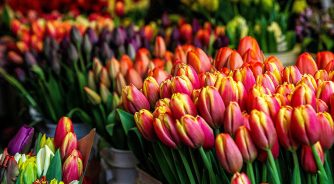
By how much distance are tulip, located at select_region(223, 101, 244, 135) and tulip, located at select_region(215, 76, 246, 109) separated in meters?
0.04

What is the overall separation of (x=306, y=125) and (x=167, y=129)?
0.72 feet

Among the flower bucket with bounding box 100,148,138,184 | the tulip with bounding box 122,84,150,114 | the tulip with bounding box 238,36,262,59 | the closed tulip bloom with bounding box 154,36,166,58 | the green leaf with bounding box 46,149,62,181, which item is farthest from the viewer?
the closed tulip bloom with bounding box 154,36,166,58

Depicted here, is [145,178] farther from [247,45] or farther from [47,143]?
[247,45]

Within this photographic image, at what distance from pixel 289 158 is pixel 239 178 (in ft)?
0.37

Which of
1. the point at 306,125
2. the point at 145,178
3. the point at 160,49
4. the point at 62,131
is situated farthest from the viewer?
the point at 160,49

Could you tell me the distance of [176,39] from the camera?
1.88m

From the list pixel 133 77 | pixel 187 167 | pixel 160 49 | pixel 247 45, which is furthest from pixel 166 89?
pixel 160 49

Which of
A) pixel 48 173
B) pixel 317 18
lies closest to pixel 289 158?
pixel 48 173

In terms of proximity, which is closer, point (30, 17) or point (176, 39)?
point (176, 39)

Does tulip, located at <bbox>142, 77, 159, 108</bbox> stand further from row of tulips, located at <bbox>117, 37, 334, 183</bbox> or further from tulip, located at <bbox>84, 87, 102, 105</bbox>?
tulip, located at <bbox>84, 87, 102, 105</bbox>

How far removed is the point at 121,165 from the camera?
137 cm

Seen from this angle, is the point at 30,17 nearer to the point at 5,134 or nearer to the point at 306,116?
the point at 5,134

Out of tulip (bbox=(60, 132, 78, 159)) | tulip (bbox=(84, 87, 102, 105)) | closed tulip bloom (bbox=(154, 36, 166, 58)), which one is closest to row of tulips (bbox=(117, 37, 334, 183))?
tulip (bbox=(60, 132, 78, 159))

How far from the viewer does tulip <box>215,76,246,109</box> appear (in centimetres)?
90
